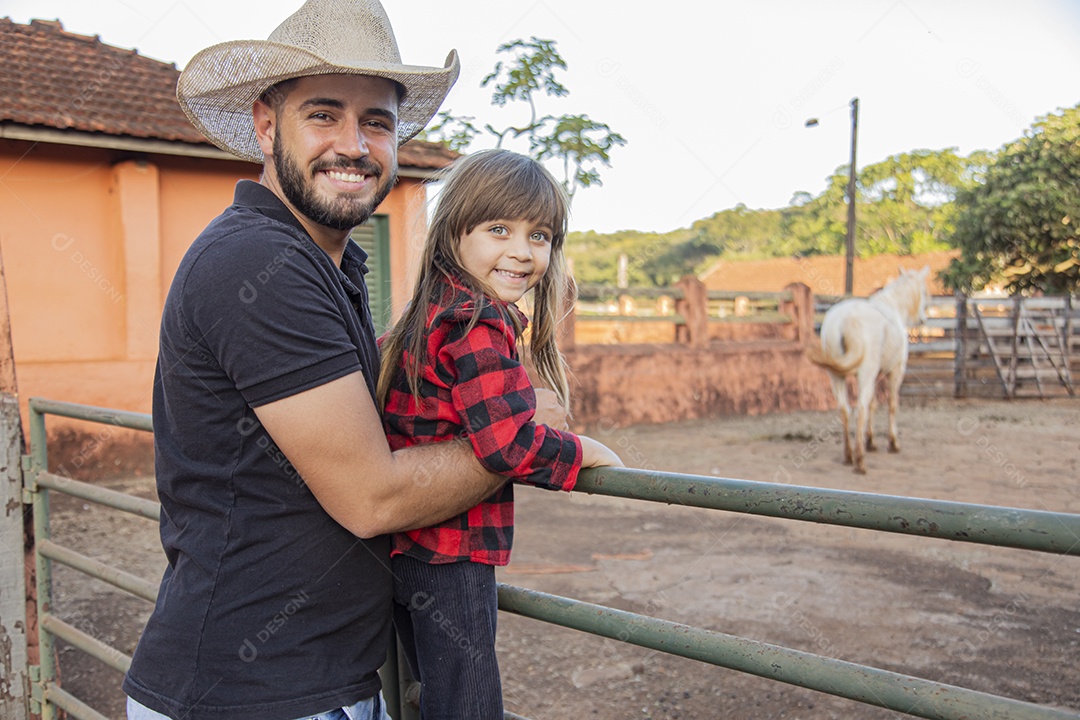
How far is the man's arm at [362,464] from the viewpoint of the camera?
1184 mm

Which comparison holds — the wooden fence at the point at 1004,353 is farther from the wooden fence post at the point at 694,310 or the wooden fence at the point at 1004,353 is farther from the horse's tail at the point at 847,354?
the horse's tail at the point at 847,354

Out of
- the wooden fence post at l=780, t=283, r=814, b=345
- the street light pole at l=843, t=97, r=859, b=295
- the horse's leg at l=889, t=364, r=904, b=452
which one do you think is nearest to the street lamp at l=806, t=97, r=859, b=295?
the street light pole at l=843, t=97, r=859, b=295

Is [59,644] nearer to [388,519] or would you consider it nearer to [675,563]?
[675,563]

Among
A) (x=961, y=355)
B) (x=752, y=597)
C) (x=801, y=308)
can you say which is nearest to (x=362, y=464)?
(x=752, y=597)

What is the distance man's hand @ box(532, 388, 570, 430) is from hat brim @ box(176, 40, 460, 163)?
0.62 metres

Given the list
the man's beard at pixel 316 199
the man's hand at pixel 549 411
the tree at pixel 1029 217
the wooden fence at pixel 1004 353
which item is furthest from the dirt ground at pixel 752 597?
the tree at pixel 1029 217

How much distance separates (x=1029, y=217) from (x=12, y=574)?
21716mm

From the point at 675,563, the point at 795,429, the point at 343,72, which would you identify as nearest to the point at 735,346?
the point at 795,429

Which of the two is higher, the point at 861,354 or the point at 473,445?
the point at 473,445

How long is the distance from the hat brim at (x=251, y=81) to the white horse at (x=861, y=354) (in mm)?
7127

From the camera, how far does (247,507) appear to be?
4.13 ft

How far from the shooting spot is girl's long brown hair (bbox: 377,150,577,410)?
5.11ft

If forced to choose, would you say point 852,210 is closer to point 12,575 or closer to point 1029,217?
point 1029,217

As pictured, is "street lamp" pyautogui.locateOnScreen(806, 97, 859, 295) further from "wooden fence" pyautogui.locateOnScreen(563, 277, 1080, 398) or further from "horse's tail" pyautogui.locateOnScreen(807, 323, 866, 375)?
"horse's tail" pyautogui.locateOnScreen(807, 323, 866, 375)
